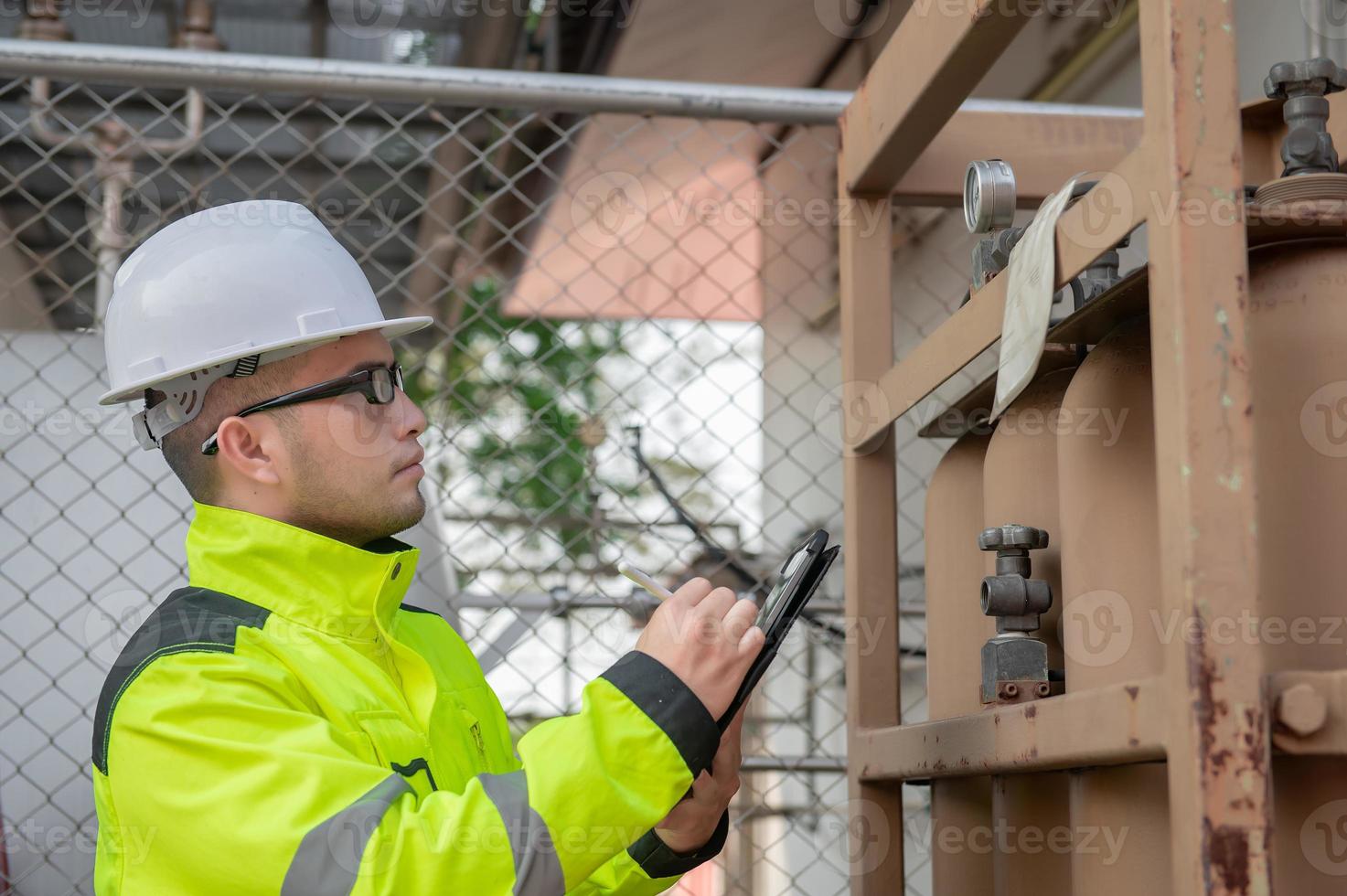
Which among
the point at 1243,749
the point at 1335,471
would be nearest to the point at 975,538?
the point at 1335,471

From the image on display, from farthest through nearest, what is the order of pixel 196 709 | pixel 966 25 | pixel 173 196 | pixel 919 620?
pixel 173 196 → pixel 919 620 → pixel 966 25 → pixel 196 709

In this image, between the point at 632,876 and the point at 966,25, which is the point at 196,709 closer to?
the point at 632,876

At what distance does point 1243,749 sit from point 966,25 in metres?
0.96

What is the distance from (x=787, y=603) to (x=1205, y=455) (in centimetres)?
54

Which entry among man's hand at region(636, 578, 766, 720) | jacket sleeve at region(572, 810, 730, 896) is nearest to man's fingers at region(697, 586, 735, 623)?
man's hand at region(636, 578, 766, 720)

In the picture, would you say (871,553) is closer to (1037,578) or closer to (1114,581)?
(1037,578)

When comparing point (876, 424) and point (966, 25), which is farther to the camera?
point (876, 424)

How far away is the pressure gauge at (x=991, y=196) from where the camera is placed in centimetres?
170

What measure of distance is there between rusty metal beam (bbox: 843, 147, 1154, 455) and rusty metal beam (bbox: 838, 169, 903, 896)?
0.23 ft

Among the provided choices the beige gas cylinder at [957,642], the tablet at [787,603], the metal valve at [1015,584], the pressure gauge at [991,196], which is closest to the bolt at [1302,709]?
the metal valve at [1015,584]

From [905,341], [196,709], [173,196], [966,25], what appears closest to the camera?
[196,709]

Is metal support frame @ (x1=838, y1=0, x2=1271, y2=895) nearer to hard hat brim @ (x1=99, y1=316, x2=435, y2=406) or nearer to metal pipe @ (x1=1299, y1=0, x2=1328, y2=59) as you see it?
hard hat brim @ (x1=99, y1=316, x2=435, y2=406)

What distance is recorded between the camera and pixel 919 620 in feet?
16.1

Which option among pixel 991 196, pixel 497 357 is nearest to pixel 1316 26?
pixel 991 196
